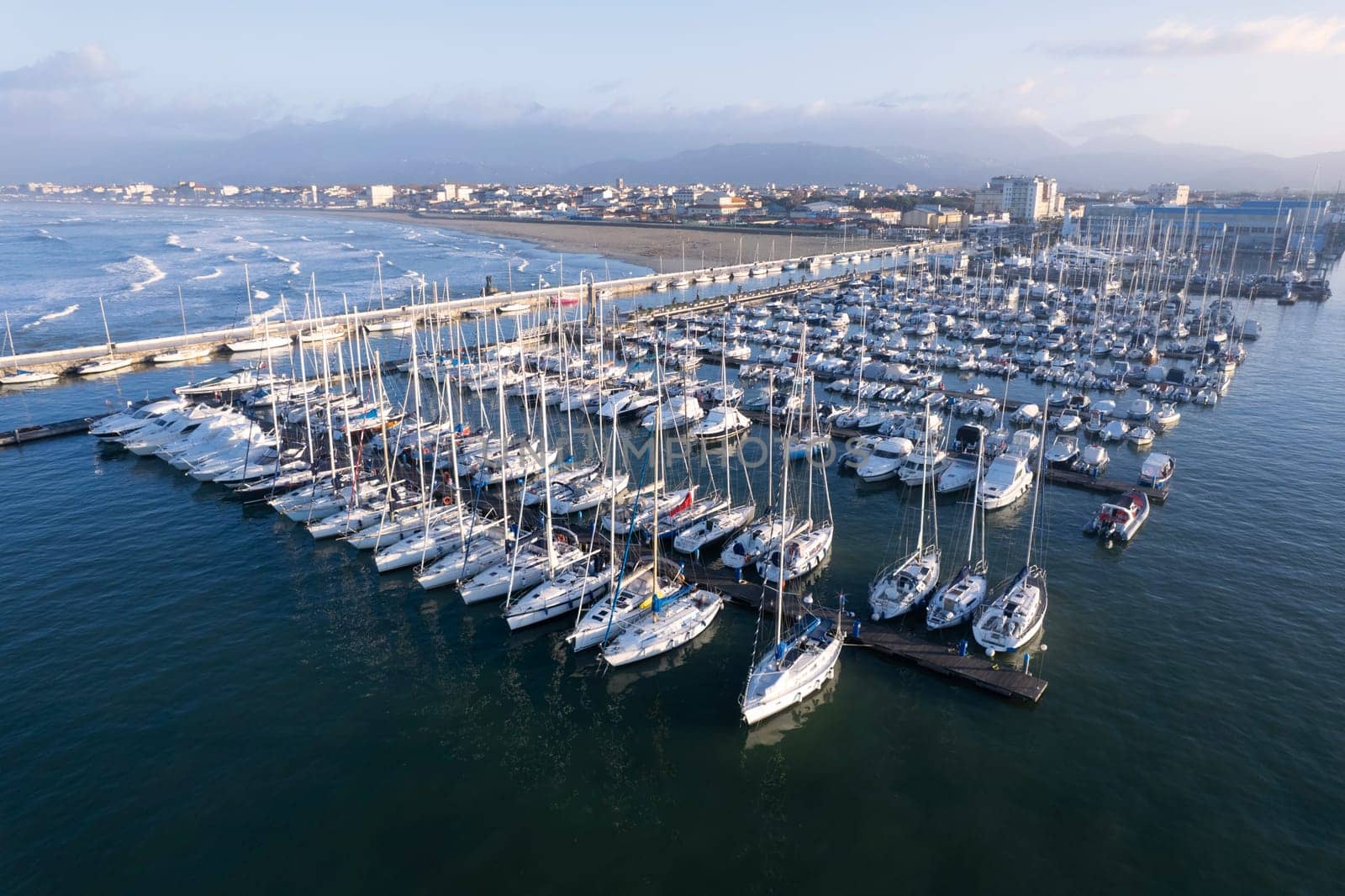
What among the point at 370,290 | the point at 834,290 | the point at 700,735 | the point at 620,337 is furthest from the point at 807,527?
the point at 370,290

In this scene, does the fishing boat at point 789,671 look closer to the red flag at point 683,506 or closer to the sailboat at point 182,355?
the red flag at point 683,506

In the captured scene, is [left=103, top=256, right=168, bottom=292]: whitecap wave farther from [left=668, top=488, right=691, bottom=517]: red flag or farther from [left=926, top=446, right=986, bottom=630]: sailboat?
[left=926, top=446, right=986, bottom=630]: sailboat

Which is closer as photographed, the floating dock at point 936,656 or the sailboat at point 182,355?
the floating dock at point 936,656

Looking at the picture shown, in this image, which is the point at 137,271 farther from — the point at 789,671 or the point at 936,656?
the point at 936,656

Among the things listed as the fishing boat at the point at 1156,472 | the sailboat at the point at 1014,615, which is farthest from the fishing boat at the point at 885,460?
the sailboat at the point at 1014,615

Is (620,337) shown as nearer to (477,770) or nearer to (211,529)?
(211,529)

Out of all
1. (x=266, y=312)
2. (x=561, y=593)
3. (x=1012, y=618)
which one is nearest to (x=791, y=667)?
(x=1012, y=618)

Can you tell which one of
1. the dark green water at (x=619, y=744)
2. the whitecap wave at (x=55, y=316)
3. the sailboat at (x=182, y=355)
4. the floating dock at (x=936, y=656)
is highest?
the whitecap wave at (x=55, y=316)
